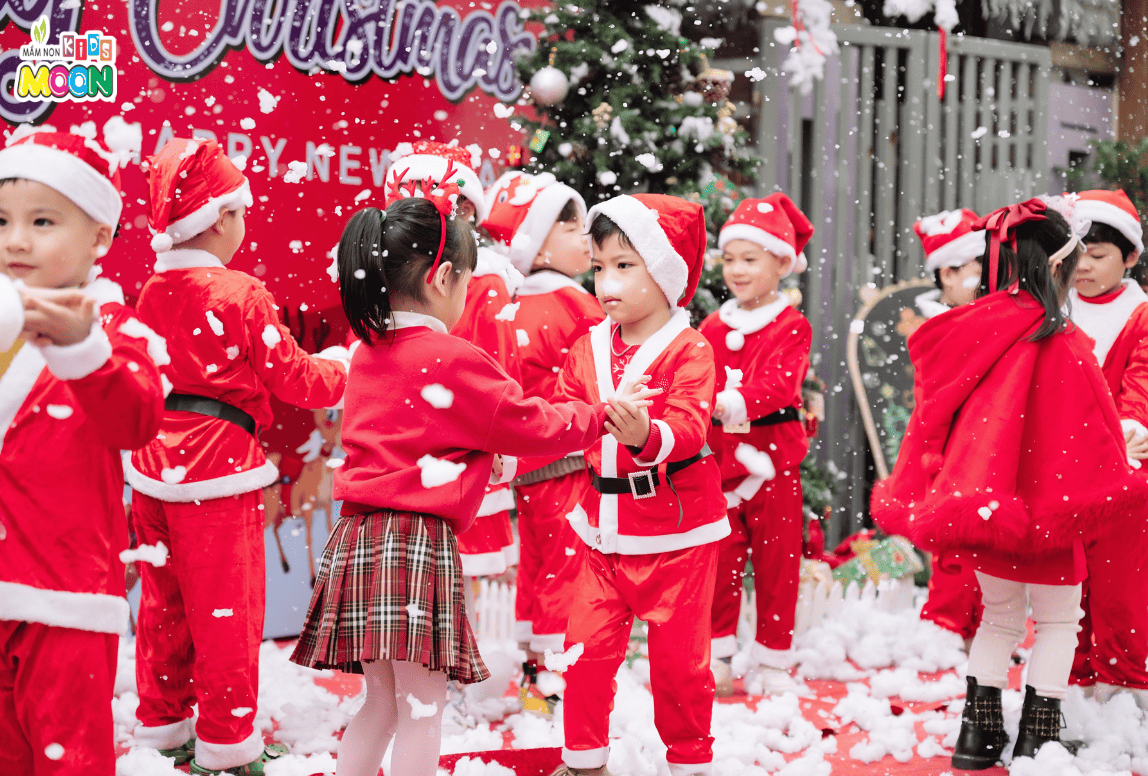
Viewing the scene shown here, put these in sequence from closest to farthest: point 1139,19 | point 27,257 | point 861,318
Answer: point 27,257, point 861,318, point 1139,19

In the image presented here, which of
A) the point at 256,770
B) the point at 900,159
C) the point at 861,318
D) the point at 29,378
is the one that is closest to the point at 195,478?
the point at 256,770

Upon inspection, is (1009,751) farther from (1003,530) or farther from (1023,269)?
(1023,269)

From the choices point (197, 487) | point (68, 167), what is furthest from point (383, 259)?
point (197, 487)

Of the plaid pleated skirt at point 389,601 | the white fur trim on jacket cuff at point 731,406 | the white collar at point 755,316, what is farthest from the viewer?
the white collar at point 755,316

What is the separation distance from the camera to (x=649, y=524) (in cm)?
255

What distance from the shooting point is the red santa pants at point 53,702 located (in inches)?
66.4

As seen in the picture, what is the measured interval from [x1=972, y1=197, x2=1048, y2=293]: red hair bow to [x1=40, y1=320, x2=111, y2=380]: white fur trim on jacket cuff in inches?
86.7

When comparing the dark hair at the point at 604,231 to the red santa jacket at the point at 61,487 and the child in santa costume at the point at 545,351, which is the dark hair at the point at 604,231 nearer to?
the child in santa costume at the point at 545,351

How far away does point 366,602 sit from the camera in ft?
6.74

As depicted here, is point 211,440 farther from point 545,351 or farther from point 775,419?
point 775,419

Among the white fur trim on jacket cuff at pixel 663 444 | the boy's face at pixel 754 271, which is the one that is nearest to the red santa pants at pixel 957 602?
the boy's face at pixel 754 271

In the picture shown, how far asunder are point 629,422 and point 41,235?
1170 millimetres

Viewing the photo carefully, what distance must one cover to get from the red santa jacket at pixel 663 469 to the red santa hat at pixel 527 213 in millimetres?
854

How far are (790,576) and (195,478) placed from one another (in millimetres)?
2032
